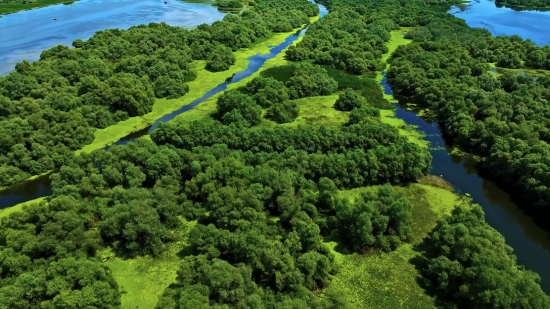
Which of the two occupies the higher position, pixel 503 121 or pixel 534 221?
pixel 503 121

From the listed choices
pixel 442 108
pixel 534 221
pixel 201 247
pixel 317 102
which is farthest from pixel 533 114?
pixel 201 247

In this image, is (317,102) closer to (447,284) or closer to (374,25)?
(447,284)

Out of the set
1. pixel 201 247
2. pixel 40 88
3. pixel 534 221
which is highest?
pixel 40 88


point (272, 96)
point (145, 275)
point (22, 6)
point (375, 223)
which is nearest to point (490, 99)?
point (272, 96)

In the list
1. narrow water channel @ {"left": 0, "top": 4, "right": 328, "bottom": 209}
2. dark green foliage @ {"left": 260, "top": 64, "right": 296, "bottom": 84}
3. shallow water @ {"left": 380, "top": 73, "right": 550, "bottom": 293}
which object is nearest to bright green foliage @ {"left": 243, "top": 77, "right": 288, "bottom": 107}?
dark green foliage @ {"left": 260, "top": 64, "right": 296, "bottom": 84}

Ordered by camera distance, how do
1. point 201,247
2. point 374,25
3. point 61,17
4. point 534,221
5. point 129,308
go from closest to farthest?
point 129,308 → point 201,247 → point 534,221 → point 374,25 → point 61,17

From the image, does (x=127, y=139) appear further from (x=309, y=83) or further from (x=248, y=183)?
(x=309, y=83)

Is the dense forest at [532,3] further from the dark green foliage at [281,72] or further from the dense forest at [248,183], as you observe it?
the dark green foliage at [281,72]
